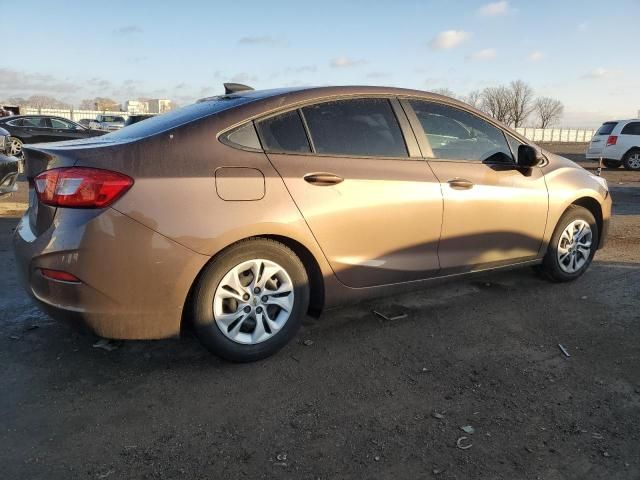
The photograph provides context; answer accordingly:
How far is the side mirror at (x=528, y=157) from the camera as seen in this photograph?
4.22 metres

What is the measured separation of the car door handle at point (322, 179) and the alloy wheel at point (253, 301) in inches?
22.2

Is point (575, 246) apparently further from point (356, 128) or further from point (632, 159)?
point (632, 159)

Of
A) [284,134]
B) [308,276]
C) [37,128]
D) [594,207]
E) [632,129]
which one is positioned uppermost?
[632,129]

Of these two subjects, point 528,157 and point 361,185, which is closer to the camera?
point 361,185

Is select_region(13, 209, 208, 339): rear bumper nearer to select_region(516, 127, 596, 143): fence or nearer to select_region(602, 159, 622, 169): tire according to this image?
select_region(602, 159, 622, 169): tire

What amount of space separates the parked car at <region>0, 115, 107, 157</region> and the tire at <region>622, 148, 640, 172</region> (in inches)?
694

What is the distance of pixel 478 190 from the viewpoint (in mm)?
3930

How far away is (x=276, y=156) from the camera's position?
3125mm

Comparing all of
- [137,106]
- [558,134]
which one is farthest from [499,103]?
[137,106]

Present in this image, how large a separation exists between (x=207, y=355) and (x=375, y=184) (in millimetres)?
1552

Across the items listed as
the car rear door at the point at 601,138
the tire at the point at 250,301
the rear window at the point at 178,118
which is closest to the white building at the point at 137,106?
the car rear door at the point at 601,138

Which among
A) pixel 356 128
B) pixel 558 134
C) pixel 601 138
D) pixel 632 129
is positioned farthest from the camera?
pixel 558 134

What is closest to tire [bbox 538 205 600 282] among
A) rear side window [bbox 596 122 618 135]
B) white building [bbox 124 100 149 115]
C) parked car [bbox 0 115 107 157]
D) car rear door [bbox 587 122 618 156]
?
car rear door [bbox 587 122 618 156]

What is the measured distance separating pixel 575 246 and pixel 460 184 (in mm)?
1668
